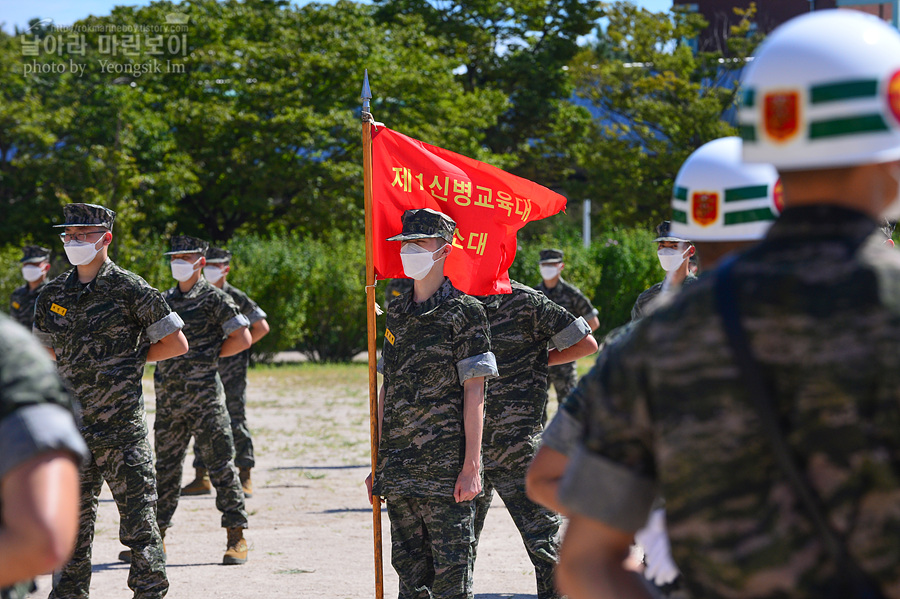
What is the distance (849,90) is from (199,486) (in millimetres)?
9935

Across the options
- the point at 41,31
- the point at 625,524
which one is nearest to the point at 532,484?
the point at 625,524

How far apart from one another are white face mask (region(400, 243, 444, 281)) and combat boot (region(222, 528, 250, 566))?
3.49m

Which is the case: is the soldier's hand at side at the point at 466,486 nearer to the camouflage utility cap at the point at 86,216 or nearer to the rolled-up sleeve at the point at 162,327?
the rolled-up sleeve at the point at 162,327

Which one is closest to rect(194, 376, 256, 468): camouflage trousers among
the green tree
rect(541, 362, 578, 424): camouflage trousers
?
rect(541, 362, 578, 424): camouflage trousers

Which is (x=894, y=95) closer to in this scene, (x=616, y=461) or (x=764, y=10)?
(x=616, y=461)

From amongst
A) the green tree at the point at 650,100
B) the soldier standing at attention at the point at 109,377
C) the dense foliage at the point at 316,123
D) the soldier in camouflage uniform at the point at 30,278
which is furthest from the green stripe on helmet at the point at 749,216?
the green tree at the point at 650,100

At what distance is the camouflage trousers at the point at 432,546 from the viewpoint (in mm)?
5023

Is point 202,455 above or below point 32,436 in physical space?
below

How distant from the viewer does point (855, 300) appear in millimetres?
1573

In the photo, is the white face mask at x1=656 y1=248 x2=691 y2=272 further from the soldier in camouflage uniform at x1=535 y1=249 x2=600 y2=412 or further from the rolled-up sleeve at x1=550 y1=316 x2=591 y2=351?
the soldier in camouflage uniform at x1=535 y1=249 x2=600 y2=412

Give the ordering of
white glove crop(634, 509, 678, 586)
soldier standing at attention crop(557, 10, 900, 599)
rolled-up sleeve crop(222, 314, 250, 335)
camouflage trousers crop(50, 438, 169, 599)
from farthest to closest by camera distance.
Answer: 1. rolled-up sleeve crop(222, 314, 250, 335)
2. camouflage trousers crop(50, 438, 169, 599)
3. white glove crop(634, 509, 678, 586)
4. soldier standing at attention crop(557, 10, 900, 599)

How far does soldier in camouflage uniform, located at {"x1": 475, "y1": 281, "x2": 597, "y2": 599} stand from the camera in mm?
6355

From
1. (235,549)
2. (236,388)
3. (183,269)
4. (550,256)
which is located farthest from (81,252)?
(550,256)

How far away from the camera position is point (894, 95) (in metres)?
1.69
